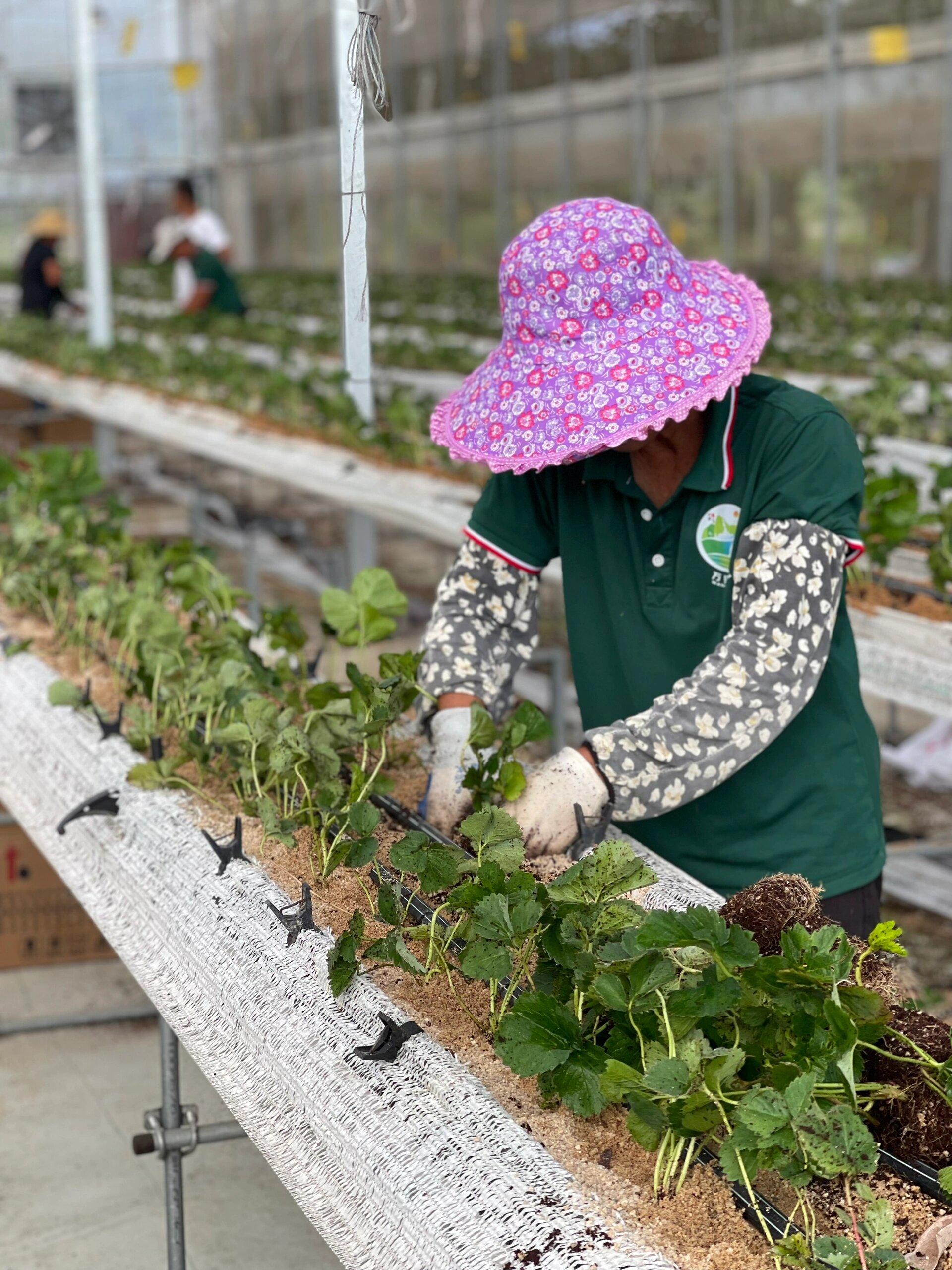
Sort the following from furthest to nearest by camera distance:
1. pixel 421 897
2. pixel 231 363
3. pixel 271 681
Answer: pixel 231 363 → pixel 271 681 → pixel 421 897

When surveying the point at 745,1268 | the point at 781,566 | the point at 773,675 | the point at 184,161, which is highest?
the point at 184,161

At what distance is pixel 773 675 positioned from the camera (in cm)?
156

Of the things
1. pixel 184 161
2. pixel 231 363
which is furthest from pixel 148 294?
pixel 184 161

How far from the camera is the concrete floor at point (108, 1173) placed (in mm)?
2301

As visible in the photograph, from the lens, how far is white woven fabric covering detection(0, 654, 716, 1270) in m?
1.04

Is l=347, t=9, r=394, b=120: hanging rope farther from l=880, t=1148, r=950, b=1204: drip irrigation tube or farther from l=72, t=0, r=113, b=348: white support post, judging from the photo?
l=72, t=0, r=113, b=348: white support post

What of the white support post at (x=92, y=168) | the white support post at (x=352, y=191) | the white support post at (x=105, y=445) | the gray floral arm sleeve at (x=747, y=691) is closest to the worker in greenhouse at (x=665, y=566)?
the gray floral arm sleeve at (x=747, y=691)

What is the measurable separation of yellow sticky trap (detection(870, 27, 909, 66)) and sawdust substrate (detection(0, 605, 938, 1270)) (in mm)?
8783

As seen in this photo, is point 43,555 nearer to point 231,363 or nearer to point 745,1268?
point 745,1268

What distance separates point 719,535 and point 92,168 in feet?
19.5

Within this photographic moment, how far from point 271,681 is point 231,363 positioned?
174 inches

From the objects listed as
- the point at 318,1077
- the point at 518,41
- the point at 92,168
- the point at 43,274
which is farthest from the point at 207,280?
the point at 318,1077

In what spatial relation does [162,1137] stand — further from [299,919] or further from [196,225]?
[196,225]

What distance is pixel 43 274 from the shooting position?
33.0ft
